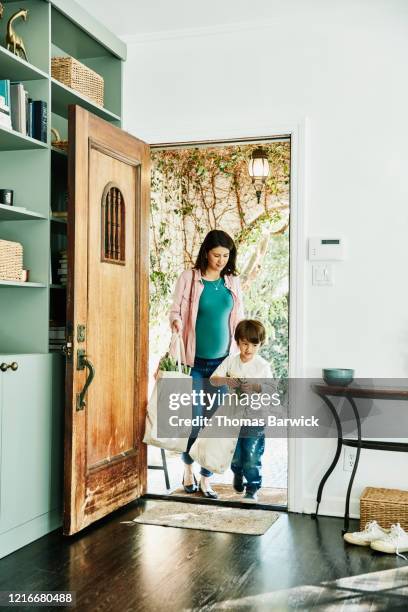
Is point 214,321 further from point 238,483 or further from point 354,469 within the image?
point 354,469

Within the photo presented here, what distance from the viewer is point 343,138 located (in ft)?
13.4

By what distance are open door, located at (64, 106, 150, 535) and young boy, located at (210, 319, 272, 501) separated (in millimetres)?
580

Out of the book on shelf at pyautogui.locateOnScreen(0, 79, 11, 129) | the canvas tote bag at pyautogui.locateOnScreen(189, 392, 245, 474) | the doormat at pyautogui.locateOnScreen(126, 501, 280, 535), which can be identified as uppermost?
the book on shelf at pyautogui.locateOnScreen(0, 79, 11, 129)

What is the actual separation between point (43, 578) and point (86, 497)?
29.3 inches

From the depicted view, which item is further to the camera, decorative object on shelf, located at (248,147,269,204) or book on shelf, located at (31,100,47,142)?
decorative object on shelf, located at (248,147,269,204)

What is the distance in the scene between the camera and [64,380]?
3.82m

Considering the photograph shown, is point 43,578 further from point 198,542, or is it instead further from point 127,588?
point 198,542

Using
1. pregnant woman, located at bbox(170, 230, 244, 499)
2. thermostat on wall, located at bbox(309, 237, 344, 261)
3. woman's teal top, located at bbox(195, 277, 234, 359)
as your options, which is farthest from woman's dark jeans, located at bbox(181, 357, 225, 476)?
thermostat on wall, located at bbox(309, 237, 344, 261)

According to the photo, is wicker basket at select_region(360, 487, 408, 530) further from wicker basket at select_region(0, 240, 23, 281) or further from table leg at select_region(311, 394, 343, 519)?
wicker basket at select_region(0, 240, 23, 281)

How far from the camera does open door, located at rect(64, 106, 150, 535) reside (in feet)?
11.7

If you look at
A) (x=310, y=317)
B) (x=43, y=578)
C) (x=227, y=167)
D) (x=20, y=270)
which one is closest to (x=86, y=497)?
(x=43, y=578)

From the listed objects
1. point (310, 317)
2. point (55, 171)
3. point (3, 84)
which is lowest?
point (310, 317)

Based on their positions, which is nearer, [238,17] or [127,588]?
[127,588]

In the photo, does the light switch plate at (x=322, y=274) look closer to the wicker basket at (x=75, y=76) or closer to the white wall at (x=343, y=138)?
the white wall at (x=343, y=138)
